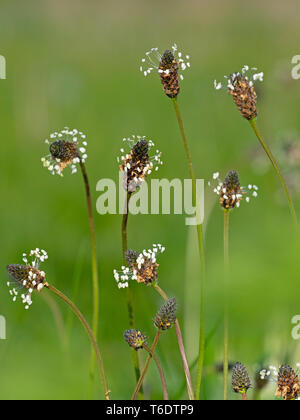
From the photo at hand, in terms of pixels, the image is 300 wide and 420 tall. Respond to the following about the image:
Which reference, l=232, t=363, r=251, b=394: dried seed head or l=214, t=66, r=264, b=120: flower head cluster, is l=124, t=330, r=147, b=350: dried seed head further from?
l=214, t=66, r=264, b=120: flower head cluster

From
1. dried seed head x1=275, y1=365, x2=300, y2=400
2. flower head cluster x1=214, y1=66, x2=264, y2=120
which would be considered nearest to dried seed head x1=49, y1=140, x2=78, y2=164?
flower head cluster x1=214, y1=66, x2=264, y2=120

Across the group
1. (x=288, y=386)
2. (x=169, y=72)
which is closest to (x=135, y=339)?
(x=288, y=386)

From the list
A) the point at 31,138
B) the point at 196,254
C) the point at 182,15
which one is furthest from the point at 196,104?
the point at 182,15

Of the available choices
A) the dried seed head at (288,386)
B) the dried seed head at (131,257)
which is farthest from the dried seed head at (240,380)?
the dried seed head at (131,257)

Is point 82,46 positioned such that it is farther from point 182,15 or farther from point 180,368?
point 180,368

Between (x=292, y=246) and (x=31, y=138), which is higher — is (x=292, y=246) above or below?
below

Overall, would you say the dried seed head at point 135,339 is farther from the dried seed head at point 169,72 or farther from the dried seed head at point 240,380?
the dried seed head at point 169,72
